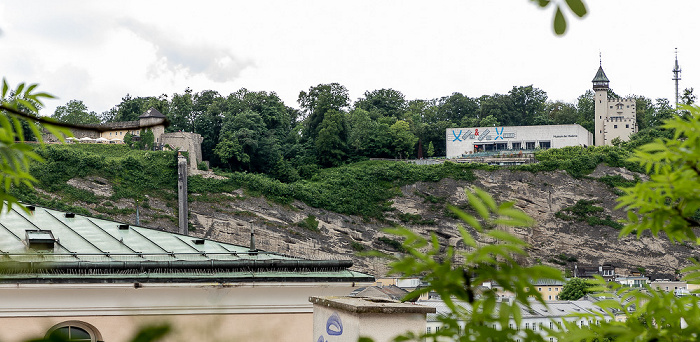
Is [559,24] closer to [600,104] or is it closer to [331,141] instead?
[331,141]

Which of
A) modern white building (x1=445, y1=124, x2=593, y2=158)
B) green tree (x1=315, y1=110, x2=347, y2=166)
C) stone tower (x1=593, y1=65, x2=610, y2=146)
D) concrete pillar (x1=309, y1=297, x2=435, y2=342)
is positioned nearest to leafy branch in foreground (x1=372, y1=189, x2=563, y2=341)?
concrete pillar (x1=309, y1=297, x2=435, y2=342)

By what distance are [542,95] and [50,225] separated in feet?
195

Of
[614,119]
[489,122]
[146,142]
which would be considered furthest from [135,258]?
[489,122]

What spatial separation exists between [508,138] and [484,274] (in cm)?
4872

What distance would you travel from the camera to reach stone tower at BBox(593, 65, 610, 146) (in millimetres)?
54281

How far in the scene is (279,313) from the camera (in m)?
6.07

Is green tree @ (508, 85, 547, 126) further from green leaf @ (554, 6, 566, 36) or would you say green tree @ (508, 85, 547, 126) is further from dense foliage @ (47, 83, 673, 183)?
green leaf @ (554, 6, 566, 36)

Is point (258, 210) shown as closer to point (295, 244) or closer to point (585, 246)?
point (295, 244)

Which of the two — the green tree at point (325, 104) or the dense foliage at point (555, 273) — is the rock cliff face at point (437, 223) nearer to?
the green tree at point (325, 104)

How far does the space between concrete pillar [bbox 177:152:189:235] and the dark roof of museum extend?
2923 cm

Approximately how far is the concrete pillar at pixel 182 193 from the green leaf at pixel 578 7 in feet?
117

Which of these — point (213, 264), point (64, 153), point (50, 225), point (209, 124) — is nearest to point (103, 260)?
point (213, 264)

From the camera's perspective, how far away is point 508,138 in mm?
49562

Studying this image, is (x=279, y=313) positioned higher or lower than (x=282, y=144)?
lower
